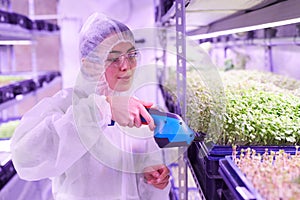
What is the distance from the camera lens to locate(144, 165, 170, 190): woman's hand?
1.23 m

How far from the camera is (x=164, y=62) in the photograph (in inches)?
123

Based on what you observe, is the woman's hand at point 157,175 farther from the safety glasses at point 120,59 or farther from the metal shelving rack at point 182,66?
the safety glasses at point 120,59

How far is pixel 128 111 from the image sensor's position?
0.95 m

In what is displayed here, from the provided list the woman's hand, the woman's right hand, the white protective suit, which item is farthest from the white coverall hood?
the woman's hand

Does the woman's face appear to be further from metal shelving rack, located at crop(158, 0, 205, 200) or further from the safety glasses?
metal shelving rack, located at crop(158, 0, 205, 200)

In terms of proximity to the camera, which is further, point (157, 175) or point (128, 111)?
point (157, 175)

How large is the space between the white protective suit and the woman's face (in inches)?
0.8

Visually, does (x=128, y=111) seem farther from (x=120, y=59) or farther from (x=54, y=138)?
(x=54, y=138)

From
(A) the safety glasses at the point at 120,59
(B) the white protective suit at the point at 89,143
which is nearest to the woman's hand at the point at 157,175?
Result: (B) the white protective suit at the point at 89,143

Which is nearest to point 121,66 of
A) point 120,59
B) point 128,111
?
point 120,59

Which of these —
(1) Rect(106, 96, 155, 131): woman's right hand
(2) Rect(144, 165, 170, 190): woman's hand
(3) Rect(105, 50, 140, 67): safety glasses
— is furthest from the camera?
(2) Rect(144, 165, 170, 190): woman's hand

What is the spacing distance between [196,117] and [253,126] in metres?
0.20

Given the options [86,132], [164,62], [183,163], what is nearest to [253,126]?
[183,163]

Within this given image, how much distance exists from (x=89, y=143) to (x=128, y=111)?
223 millimetres
